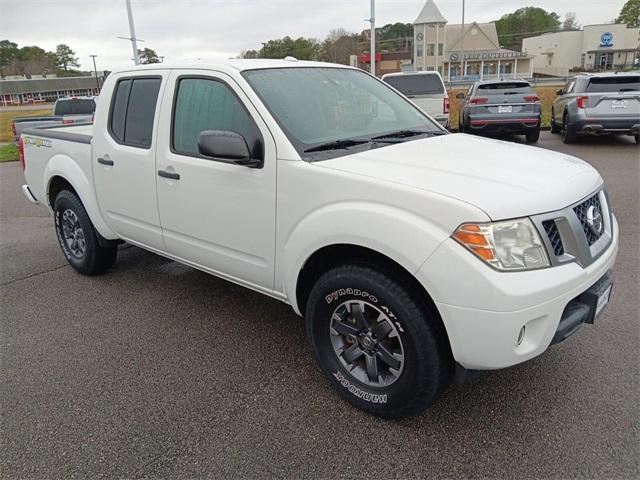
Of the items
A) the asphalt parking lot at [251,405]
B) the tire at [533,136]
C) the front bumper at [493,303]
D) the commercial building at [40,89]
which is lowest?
the asphalt parking lot at [251,405]

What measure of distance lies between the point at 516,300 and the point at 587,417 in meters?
1.06

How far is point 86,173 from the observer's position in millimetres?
4602

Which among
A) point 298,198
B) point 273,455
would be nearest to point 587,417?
point 273,455

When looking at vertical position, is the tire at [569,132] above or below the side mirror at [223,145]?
below

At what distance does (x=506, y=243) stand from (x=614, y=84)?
11.9m

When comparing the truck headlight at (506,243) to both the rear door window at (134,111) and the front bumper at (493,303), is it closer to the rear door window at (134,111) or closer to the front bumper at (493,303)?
the front bumper at (493,303)

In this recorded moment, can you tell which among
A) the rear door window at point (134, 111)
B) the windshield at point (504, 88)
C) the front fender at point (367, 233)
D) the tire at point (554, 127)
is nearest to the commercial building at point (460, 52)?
the tire at point (554, 127)

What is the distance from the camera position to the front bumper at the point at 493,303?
2234mm

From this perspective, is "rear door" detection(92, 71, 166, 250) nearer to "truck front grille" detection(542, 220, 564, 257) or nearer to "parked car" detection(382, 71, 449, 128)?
"truck front grille" detection(542, 220, 564, 257)

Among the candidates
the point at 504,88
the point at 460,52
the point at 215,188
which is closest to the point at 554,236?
the point at 215,188

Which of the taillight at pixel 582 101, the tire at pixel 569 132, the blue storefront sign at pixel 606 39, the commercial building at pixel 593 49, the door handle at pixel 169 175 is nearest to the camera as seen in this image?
the door handle at pixel 169 175

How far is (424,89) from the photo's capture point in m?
13.6

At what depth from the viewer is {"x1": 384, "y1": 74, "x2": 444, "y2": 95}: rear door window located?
44.5ft

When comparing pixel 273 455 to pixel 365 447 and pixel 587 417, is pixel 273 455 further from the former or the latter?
pixel 587 417
